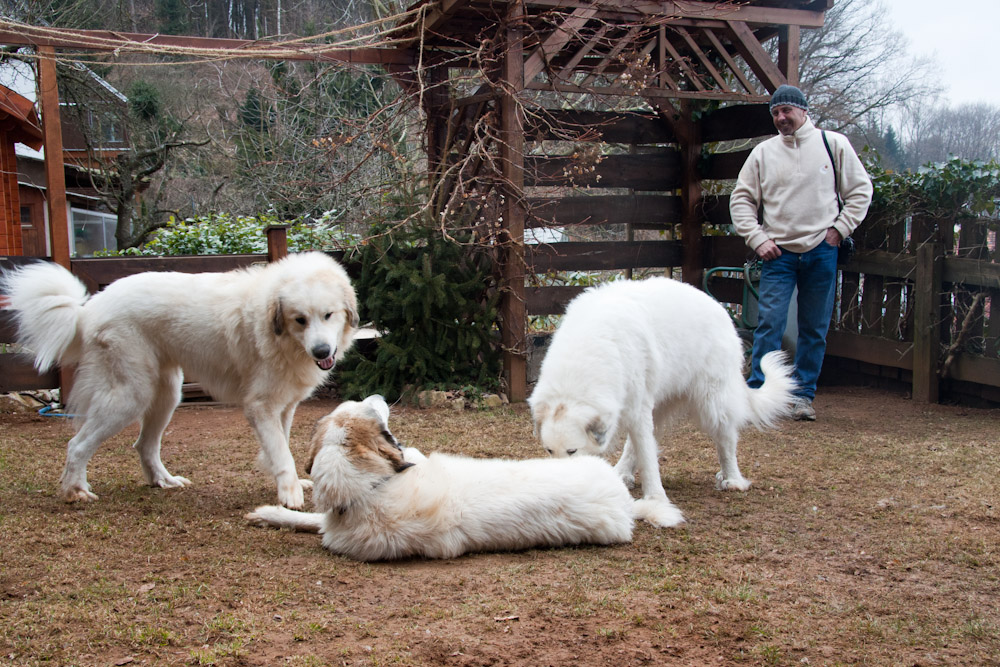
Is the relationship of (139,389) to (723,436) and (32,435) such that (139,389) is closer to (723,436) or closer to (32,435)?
(32,435)

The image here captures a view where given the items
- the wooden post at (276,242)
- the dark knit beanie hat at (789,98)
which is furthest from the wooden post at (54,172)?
the dark knit beanie hat at (789,98)

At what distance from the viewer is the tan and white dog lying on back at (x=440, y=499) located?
3277 mm

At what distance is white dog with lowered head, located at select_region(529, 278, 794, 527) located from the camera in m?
3.75

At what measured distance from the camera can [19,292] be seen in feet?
14.6

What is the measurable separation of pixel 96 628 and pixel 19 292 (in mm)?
2555

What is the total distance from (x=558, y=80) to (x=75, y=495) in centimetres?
544

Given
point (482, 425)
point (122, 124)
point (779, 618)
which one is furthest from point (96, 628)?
point (122, 124)

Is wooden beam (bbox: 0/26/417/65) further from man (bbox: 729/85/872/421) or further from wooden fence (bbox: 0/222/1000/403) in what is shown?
man (bbox: 729/85/872/421)

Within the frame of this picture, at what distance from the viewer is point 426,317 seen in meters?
7.84

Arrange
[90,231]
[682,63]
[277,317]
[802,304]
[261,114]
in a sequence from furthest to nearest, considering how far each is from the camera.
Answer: [90,231], [261,114], [682,63], [802,304], [277,317]

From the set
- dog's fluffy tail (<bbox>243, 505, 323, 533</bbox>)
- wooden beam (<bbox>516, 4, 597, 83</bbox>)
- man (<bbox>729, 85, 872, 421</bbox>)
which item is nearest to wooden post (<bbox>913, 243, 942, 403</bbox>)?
man (<bbox>729, 85, 872, 421</bbox>)

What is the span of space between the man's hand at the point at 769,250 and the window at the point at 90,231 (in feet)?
63.3

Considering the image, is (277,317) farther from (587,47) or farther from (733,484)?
(587,47)

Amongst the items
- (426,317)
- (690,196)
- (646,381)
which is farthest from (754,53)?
(646,381)
